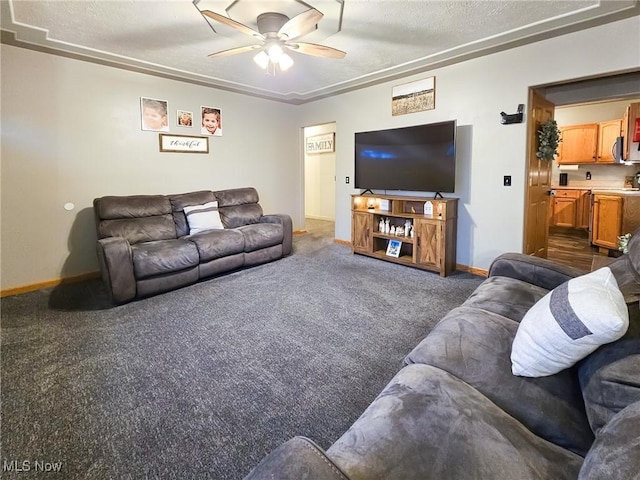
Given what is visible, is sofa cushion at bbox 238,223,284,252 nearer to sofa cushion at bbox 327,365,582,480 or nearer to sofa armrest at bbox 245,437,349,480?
sofa cushion at bbox 327,365,582,480

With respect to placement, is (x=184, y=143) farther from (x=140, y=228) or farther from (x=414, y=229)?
(x=414, y=229)

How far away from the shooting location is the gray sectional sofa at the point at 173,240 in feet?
10.5

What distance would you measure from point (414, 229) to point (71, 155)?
4.18 meters

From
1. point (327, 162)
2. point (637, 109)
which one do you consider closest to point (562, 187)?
point (637, 109)

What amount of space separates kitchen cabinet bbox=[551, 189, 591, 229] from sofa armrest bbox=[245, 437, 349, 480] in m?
7.34

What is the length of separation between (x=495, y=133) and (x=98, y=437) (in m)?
4.32

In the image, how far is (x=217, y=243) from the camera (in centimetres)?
389

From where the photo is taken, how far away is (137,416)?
1725mm

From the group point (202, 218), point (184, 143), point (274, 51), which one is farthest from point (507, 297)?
point (184, 143)

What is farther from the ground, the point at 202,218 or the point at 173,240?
the point at 202,218

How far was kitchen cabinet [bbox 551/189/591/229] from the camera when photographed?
6.20 m

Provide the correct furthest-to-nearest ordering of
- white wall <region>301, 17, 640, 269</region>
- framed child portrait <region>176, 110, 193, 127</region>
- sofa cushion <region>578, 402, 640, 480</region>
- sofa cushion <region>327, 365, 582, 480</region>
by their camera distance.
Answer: framed child portrait <region>176, 110, 193, 127</region> → white wall <region>301, 17, 640, 269</region> → sofa cushion <region>327, 365, 582, 480</region> → sofa cushion <region>578, 402, 640, 480</region>

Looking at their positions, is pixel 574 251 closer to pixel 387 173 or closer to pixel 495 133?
pixel 495 133

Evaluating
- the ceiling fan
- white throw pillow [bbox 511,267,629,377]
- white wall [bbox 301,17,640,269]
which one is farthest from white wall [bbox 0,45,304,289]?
white throw pillow [bbox 511,267,629,377]
